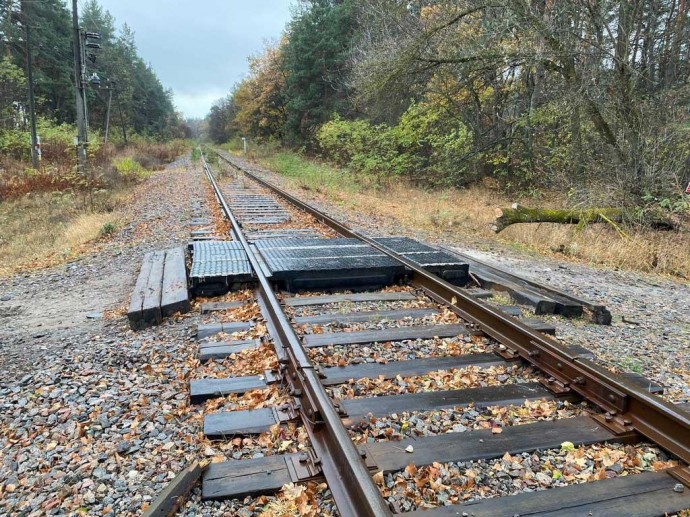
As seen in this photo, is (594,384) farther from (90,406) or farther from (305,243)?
(305,243)

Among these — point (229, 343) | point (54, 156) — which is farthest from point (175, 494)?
point (54, 156)

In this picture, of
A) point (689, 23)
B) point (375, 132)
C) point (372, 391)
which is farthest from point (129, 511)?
point (375, 132)

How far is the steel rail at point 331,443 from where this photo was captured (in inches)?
81.0

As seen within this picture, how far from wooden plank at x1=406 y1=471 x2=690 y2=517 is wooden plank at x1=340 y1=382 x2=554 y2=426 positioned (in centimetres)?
82

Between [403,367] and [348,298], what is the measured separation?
171 cm

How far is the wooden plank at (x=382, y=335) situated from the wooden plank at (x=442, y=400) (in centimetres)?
Answer: 90

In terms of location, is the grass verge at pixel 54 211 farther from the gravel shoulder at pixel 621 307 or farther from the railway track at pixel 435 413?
the railway track at pixel 435 413

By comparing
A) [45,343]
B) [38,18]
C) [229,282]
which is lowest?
[45,343]

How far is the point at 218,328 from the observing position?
4293 millimetres

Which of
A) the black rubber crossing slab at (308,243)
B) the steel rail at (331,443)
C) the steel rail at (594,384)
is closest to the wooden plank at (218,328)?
the steel rail at (331,443)

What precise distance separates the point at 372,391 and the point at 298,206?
9101 mm

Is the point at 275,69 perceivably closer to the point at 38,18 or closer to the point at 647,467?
the point at 38,18

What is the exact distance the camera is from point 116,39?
65688 millimetres

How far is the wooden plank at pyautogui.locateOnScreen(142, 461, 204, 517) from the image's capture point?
84.4 inches
